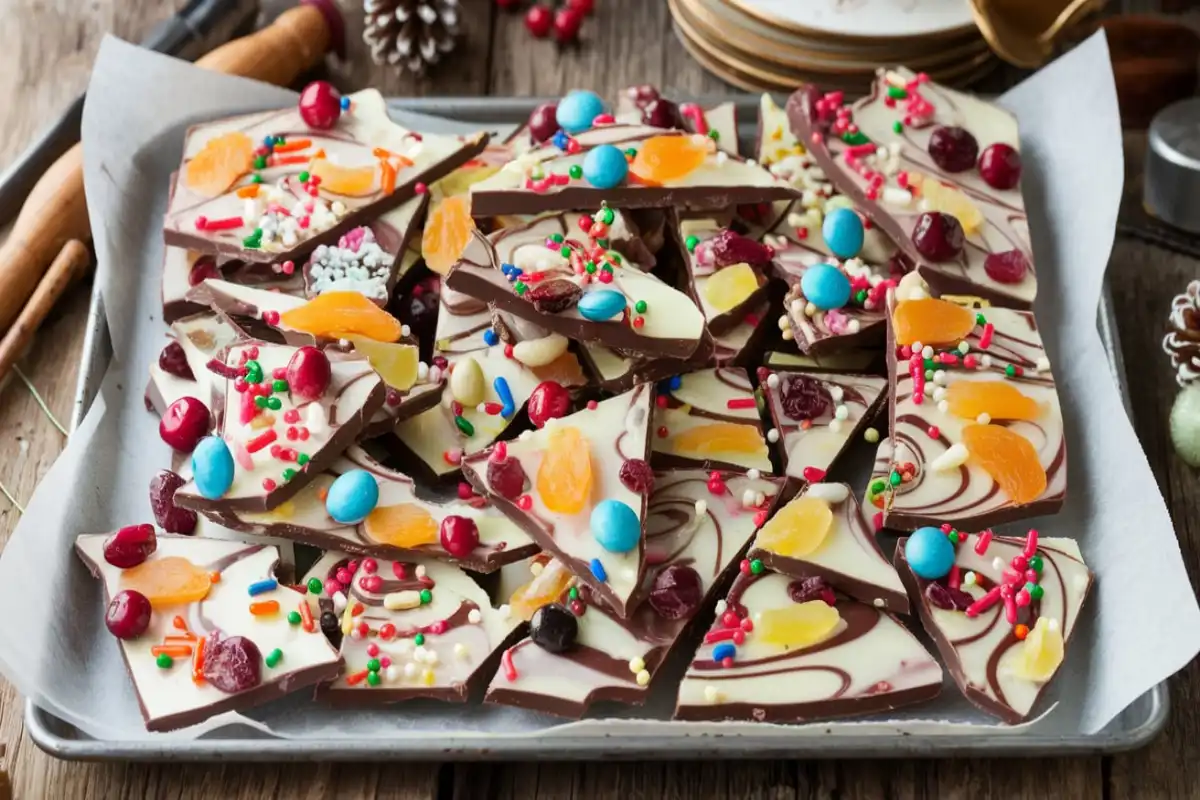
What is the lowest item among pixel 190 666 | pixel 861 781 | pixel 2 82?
pixel 861 781

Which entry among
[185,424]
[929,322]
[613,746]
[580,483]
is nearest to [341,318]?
[185,424]

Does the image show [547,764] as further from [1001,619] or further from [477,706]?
[1001,619]

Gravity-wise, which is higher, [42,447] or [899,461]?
[899,461]

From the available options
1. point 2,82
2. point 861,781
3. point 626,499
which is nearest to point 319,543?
point 626,499

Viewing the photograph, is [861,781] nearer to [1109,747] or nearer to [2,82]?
[1109,747]

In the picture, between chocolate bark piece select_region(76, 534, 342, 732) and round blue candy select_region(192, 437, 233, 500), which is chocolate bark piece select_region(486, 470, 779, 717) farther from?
round blue candy select_region(192, 437, 233, 500)

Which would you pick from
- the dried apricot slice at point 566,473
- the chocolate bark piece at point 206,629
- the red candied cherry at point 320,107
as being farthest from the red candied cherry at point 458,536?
the red candied cherry at point 320,107

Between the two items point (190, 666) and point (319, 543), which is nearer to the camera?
point (190, 666)
